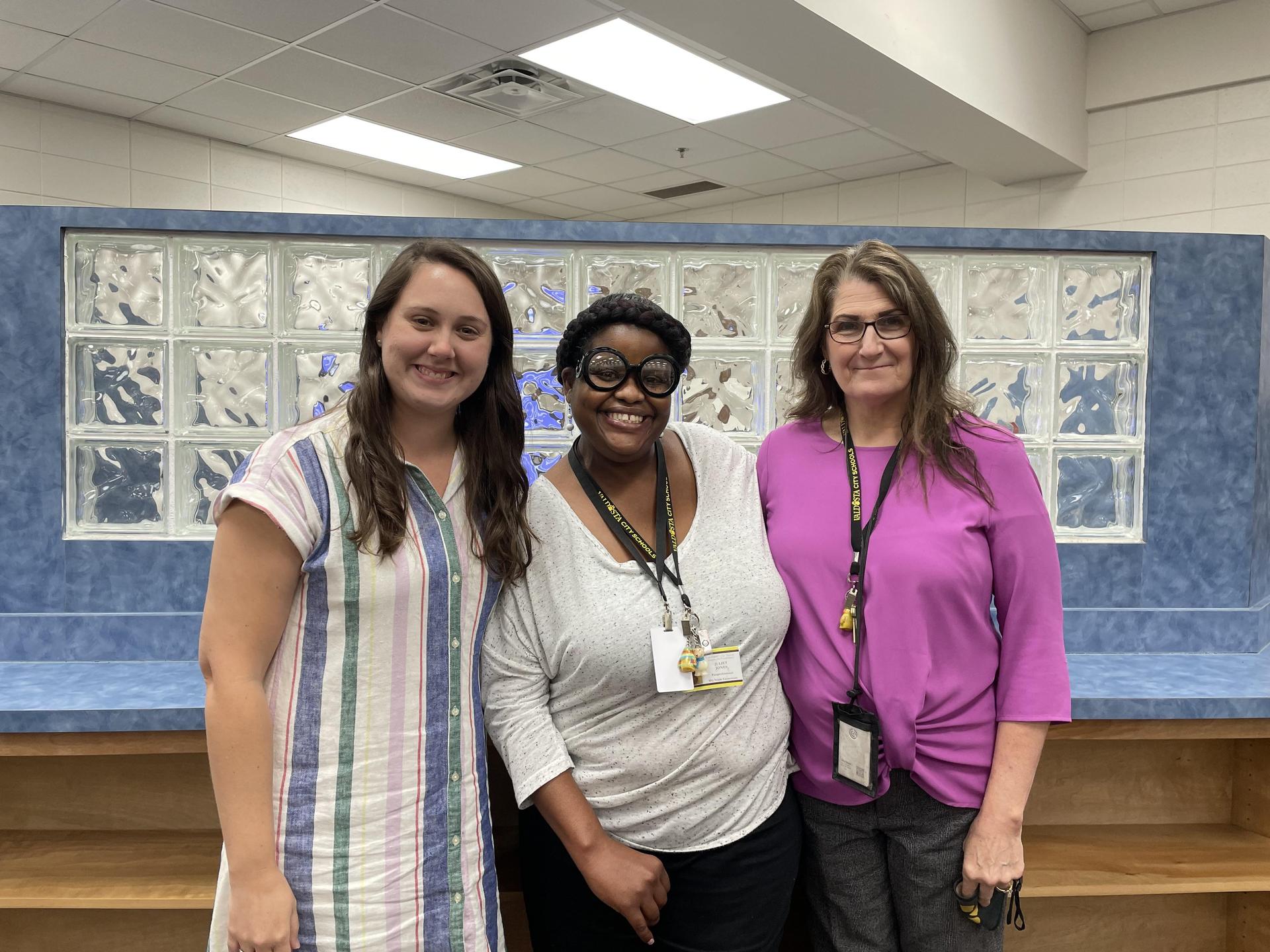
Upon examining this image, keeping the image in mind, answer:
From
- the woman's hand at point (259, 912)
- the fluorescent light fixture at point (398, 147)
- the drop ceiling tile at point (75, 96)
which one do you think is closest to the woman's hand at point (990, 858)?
the woman's hand at point (259, 912)

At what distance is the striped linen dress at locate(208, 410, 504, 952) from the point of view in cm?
109

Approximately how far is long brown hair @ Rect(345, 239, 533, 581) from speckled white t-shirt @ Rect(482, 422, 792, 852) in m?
0.08

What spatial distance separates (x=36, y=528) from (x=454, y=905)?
1.63 metres

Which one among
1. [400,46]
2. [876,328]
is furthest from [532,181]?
[876,328]

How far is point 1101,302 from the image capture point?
229 cm

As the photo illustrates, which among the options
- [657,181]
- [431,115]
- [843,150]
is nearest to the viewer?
[431,115]

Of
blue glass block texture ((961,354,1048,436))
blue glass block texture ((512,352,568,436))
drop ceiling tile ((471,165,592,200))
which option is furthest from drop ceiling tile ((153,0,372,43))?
blue glass block texture ((961,354,1048,436))

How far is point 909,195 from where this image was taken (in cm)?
660

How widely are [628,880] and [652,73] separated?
4.65m

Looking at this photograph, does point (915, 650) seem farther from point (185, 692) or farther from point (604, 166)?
point (604, 166)

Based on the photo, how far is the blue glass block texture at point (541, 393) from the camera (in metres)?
2.24

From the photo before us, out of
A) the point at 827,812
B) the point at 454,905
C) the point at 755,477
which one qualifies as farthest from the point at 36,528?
the point at 827,812

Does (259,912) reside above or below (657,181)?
below

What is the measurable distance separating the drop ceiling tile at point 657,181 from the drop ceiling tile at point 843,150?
89 centimetres
